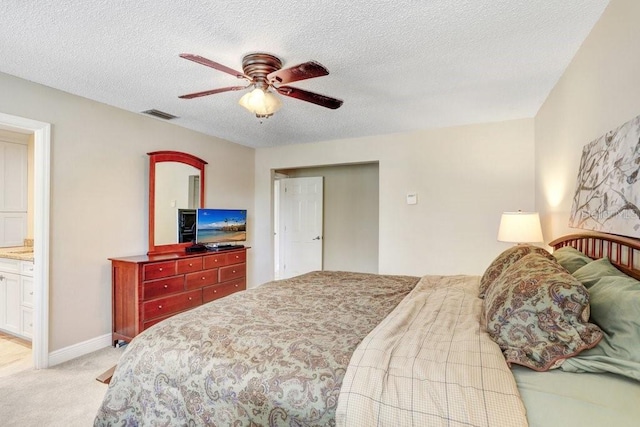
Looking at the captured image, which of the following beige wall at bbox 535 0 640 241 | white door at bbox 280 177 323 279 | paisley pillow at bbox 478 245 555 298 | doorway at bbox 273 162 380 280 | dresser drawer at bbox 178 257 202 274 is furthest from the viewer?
white door at bbox 280 177 323 279

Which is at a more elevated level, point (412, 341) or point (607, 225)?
point (607, 225)

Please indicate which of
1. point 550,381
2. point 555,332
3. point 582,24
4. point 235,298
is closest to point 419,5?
point 582,24

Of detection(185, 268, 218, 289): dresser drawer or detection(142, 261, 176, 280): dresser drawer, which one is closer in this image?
detection(142, 261, 176, 280): dresser drawer

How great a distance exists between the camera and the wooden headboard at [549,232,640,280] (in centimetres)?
142

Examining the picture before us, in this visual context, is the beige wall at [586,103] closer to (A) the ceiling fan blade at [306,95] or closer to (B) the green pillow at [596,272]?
(B) the green pillow at [596,272]

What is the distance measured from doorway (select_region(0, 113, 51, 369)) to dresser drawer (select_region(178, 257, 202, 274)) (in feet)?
3.51

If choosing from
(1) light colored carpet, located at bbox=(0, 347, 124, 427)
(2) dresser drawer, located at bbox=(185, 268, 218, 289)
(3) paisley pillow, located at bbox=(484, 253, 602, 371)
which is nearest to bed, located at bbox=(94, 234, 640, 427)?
(3) paisley pillow, located at bbox=(484, 253, 602, 371)

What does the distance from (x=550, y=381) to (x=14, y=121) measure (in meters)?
3.70

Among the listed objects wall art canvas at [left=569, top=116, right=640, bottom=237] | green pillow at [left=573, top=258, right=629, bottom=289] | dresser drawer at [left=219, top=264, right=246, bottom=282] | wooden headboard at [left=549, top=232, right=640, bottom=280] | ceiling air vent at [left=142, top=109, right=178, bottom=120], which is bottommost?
dresser drawer at [left=219, top=264, right=246, bottom=282]

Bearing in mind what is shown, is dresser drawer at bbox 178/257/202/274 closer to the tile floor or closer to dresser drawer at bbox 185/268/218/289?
dresser drawer at bbox 185/268/218/289

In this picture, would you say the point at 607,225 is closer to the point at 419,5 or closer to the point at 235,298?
the point at 419,5

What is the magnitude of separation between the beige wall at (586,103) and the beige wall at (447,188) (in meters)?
0.42

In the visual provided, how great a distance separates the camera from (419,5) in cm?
170

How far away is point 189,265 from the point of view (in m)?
3.53
